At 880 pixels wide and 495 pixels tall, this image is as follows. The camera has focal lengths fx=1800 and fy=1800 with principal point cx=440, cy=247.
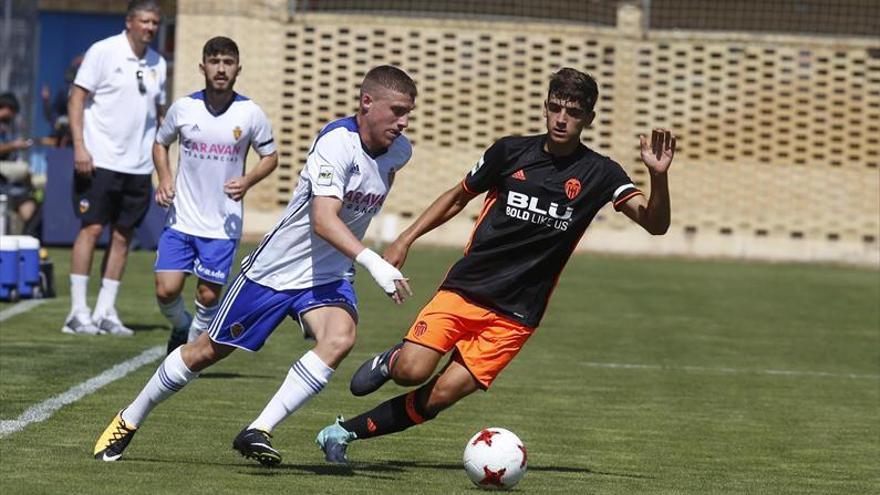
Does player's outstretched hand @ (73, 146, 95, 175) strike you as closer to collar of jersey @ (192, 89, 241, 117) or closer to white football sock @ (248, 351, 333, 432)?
collar of jersey @ (192, 89, 241, 117)

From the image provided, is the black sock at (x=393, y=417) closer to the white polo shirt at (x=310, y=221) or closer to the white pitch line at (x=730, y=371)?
the white polo shirt at (x=310, y=221)

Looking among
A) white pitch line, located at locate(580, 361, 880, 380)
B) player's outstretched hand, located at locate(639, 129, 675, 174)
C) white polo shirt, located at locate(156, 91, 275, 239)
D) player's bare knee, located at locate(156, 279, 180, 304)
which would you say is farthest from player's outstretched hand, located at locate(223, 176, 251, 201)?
player's outstretched hand, located at locate(639, 129, 675, 174)

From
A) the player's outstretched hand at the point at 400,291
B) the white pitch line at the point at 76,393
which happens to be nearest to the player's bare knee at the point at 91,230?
the white pitch line at the point at 76,393

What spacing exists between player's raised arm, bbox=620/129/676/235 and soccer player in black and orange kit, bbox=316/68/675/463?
25 mm

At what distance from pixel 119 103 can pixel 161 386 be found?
5828 mm

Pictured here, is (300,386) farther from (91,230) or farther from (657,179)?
(91,230)

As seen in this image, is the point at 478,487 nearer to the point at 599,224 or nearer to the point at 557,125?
the point at 557,125

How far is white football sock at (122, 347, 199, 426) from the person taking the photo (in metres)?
7.64

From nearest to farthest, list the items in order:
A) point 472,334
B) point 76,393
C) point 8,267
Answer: point 472,334 → point 76,393 → point 8,267

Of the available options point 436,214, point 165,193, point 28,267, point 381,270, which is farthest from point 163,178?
point 28,267

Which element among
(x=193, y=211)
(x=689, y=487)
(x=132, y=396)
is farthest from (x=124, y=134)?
(x=689, y=487)

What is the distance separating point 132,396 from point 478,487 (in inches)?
118

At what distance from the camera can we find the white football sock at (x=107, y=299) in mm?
12875

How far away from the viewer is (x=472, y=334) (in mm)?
7859
